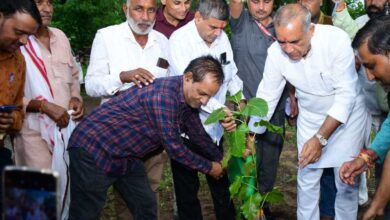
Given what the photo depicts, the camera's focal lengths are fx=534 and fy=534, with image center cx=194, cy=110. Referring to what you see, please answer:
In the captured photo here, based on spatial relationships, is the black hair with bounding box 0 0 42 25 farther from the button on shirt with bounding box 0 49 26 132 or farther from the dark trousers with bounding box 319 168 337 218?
the dark trousers with bounding box 319 168 337 218

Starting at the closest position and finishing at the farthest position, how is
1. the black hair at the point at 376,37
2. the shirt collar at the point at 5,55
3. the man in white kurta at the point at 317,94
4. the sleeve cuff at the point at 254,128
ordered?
the black hair at the point at 376,37 < the shirt collar at the point at 5,55 < the man in white kurta at the point at 317,94 < the sleeve cuff at the point at 254,128

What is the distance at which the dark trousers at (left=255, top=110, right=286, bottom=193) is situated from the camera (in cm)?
431

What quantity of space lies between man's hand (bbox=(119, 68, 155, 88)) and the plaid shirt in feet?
0.40

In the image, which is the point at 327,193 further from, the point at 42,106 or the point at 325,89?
the point at 42,106

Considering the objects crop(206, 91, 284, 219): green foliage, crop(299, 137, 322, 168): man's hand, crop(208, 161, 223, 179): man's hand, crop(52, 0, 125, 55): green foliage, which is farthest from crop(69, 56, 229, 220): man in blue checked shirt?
crop(52, 0, 125, 55): green foliage

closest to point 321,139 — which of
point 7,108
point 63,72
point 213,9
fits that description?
point 213,9

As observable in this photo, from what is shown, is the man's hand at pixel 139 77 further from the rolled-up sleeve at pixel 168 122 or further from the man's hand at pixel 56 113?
the man's hand at pixel 56 113

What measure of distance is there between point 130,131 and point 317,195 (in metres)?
1.55

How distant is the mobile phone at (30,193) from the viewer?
1322mm

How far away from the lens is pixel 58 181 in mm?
1327

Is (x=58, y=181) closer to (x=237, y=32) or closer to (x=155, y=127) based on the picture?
(x=155, y=127)

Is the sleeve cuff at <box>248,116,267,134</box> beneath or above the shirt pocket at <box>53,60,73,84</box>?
beneath

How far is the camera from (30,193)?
1.34 metres

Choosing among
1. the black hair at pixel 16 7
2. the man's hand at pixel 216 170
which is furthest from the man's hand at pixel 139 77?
the black hair at pixel 16 7
